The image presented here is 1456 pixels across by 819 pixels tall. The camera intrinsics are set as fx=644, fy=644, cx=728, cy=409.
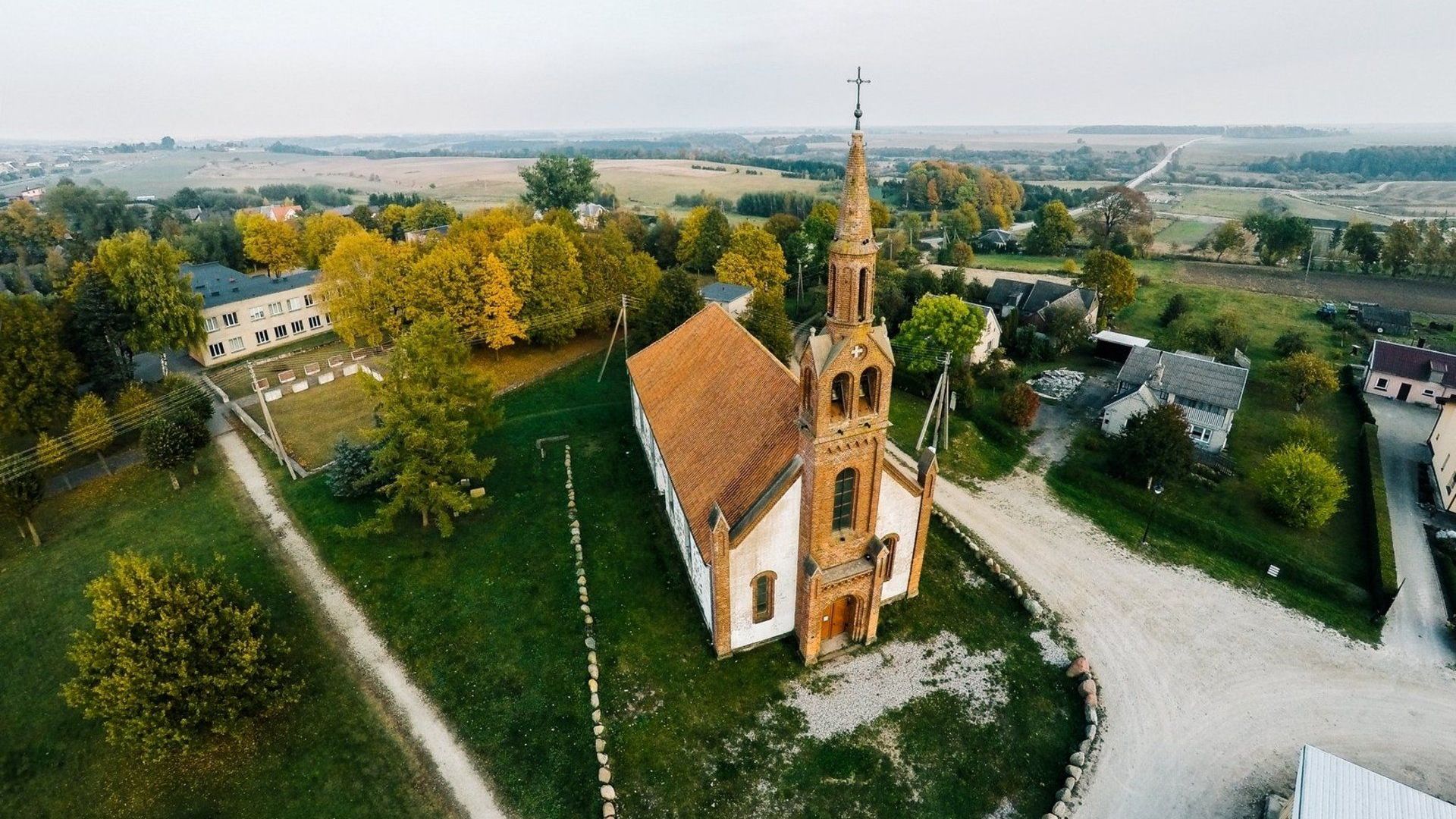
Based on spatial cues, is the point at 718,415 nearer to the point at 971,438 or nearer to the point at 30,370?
the point at 971,438

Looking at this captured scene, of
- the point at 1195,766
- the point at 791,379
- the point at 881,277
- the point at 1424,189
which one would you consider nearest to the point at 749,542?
the point at 791,379

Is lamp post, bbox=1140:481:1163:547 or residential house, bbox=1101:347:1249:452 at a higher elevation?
residential house, bbox=1101:347:1249:452

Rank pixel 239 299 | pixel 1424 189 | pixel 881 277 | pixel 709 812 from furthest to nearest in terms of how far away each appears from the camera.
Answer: pixel 1424 189, pixel 881 277, pixel 239 299, pixel 709 812

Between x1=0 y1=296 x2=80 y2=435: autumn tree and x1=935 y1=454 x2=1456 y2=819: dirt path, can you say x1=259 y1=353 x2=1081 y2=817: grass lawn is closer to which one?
x1=935 y1=454 x2=1456 y2=819: dirt path

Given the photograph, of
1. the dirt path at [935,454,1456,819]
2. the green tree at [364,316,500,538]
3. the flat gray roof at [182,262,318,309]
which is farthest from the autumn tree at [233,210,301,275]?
the dirt path at [935,454,1456,819]

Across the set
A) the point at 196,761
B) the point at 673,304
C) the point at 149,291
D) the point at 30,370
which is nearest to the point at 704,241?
the point at 673,304

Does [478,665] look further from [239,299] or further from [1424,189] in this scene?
[1424,189]
